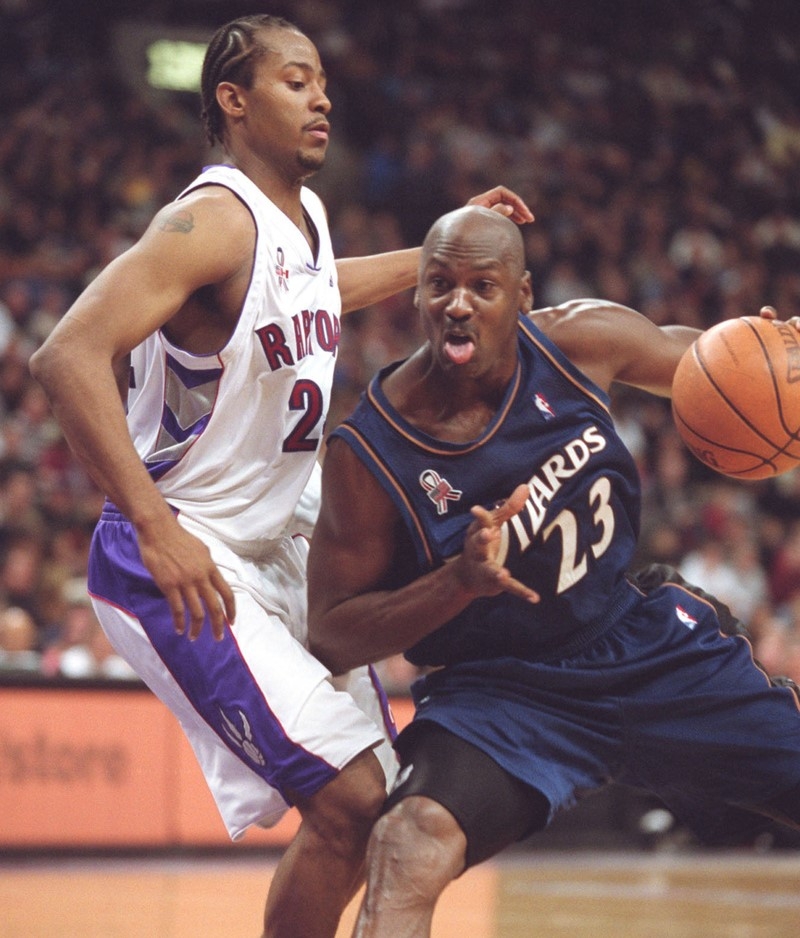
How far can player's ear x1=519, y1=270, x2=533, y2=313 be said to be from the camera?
354 centimetres

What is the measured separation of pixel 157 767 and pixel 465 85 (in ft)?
27.2

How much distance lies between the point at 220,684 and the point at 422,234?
9793 millimetres

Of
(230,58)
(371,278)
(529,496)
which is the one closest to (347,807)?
(529,496)

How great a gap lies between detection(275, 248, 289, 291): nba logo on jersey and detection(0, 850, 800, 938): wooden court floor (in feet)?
9.39

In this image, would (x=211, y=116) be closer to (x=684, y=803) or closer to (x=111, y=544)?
(x=111, y=544)

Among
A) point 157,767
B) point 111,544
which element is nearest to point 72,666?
point 157,767

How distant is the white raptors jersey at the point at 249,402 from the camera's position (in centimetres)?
356

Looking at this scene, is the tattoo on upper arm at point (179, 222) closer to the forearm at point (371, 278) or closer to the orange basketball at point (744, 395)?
the forearm at point (371, 278)

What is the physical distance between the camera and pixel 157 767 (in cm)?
805

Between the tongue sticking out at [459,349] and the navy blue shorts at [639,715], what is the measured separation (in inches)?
28.4

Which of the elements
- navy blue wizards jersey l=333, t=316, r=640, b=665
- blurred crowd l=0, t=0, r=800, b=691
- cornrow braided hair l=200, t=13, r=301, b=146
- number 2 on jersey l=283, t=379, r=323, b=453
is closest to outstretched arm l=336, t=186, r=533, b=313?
cornrow braided hair l=200, t=13, r=301, b=146

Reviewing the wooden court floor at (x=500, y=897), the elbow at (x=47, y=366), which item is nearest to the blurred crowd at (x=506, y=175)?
the wooden court floor at (x=500, y=897)

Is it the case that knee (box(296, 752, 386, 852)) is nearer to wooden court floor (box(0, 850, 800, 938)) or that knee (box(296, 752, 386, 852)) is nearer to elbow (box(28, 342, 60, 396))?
elbow (box(28, 342, 60, 396))

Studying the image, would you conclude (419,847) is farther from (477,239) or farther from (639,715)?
(477,239)
